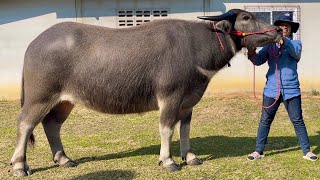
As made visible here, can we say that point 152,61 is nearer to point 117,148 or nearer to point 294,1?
point 117,148

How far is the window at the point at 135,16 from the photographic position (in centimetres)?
1132

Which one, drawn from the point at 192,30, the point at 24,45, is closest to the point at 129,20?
the point at 24,45

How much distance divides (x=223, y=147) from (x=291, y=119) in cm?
124

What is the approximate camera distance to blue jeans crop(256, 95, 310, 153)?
570 centimetres

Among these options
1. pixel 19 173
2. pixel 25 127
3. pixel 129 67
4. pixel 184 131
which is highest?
pixel 129 67

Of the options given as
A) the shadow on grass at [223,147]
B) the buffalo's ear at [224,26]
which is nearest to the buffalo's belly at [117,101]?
the shadow on grass at [223,147]

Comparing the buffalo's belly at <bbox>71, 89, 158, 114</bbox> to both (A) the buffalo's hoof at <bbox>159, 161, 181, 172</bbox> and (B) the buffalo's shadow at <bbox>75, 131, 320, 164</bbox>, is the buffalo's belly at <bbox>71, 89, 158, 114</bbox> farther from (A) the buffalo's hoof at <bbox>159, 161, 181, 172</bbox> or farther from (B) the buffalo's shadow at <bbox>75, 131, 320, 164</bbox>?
(B) the buffalo's shadow at <bbox>75, 131, 320, 164</bbox>

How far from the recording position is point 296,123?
5754 mm

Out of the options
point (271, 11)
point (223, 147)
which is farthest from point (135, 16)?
point (223, 147)

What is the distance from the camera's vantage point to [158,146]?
6.83 m

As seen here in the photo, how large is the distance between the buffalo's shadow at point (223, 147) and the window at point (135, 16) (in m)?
4.85

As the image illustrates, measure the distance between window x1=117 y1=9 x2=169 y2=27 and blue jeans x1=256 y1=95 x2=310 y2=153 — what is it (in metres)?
6.03

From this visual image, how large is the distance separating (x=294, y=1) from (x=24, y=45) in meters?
6.88

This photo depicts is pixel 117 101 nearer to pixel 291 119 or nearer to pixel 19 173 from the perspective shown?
pixel 19 173
